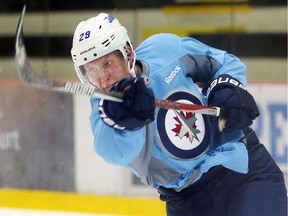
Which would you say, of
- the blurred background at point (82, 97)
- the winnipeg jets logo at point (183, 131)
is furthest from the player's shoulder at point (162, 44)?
the blurred background at point (82, 97)

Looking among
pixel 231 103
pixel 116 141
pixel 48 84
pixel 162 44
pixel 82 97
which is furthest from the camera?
pixel 82 97

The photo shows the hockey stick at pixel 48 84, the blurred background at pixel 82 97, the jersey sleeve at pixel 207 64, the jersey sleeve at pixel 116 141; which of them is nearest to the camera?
the hockey stick at pixel 48 84

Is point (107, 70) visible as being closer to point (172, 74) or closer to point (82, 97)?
point (172, 74)

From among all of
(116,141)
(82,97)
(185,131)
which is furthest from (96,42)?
(82,97)

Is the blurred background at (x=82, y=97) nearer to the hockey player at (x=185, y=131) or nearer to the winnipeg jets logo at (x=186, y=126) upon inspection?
the hockey player at (x=185, y=131)

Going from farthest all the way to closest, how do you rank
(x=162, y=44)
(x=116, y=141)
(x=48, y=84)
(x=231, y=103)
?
(x=162, y=44) < (x=231, y=103) < (x=116, y=141) < (x=48, y=84)

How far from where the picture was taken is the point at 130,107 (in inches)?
73.4

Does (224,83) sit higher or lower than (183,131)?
higher

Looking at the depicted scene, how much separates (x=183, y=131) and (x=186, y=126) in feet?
0.06

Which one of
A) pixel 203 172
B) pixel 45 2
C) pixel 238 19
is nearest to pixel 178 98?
pixel 203 172

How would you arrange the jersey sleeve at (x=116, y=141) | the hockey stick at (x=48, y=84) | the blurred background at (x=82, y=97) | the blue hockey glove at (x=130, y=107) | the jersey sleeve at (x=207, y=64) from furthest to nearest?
1. the blurred background at (x=82, y=97)
2. the jersey sleeve at (x=207, y=64)
3. the jersey sleeve at (x=116, y=141)
4. the blue hockey glove at (x=130, y=107)
5. the hockey stick at (x=48, y=84)

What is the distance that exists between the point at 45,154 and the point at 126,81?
2.78 metres

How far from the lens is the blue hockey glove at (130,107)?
6.10 feet

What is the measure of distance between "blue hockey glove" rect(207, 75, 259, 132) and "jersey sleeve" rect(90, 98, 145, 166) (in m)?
0.26
